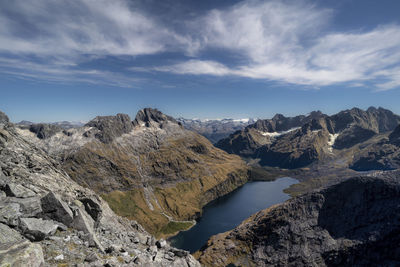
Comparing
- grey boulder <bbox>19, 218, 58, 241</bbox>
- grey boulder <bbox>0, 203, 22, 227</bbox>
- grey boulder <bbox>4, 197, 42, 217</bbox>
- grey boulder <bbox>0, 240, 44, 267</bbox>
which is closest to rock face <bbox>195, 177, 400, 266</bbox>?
grey boulder <bbox>4, 197, 42, 217</bbox>

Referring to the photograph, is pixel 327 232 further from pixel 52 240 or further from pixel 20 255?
pixel 20 255

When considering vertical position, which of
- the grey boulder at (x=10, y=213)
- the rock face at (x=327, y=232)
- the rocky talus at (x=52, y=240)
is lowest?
the rock face at (x=327, y=232)

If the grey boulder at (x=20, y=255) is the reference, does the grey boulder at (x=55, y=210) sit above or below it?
below

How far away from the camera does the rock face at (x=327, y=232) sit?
86.4m

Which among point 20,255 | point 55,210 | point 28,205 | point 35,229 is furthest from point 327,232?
point 20,255

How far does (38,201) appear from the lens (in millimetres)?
24406

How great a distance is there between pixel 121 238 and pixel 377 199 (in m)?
113

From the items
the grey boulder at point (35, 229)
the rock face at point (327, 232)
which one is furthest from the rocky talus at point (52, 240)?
the rock face at point (327, 232)

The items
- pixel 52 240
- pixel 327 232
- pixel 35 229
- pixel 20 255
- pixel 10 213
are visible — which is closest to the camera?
pixel 20 255

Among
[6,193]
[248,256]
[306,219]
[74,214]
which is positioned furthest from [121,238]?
[306,219]

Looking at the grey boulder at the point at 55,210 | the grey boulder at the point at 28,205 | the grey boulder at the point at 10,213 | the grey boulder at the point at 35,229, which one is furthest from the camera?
A: the grey boulder at the point at 55,210

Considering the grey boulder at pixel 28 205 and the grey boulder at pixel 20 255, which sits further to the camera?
→ the grey boulder at pixel 28 205

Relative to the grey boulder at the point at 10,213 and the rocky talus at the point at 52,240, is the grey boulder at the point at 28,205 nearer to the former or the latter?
the rocky talus at the point at 52,240

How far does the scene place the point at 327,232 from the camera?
99125mm
